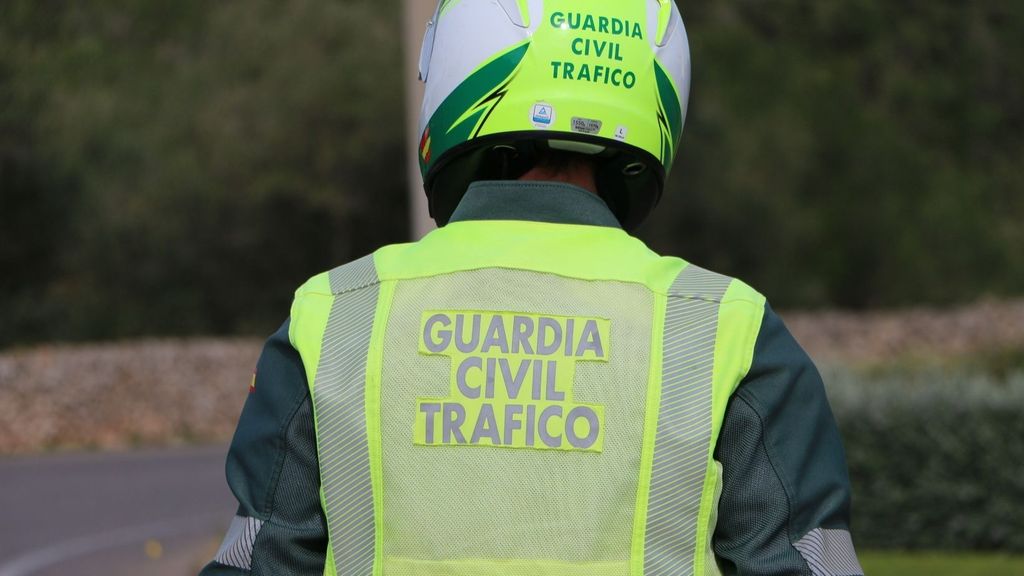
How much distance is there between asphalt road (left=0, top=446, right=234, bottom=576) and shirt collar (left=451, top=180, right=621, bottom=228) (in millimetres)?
8646

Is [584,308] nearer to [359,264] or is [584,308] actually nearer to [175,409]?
[359,264]

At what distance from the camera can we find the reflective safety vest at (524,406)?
191cm

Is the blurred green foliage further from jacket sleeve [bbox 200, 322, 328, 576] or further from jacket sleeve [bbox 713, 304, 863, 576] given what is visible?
jacket sleeve [bbox 713, 304, 863, 576]

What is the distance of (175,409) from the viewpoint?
66.0 ft

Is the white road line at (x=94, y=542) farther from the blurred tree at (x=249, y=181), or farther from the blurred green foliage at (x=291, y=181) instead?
the blurred tree at (x=249, y=181)

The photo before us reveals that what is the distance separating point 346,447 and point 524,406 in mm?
236

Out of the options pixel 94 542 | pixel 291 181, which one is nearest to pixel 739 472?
pixel 94 542

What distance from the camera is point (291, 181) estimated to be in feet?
99.0

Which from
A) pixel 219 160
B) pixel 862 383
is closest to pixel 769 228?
pixel 219 160

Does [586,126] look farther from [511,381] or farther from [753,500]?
[753,500]

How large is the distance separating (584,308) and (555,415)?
0.51 ft

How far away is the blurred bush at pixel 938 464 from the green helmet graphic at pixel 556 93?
24.8 feet

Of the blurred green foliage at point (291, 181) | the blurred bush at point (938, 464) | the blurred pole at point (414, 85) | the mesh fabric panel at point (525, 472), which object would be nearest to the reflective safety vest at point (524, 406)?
the mesh fabric panel at point (525, 472)

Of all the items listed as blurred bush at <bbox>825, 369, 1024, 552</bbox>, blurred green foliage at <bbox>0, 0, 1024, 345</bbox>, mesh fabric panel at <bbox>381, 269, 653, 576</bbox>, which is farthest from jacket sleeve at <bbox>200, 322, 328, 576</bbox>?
blurred green foliage at <bbox>0, 0, 1024, 345</bbox>
